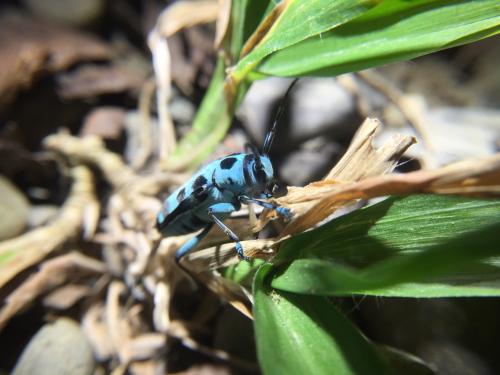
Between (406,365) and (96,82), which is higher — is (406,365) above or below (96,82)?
below

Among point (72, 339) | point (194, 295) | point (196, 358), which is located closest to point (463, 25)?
point (194, 295)

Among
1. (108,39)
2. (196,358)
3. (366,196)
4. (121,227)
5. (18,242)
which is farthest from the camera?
(108,39)

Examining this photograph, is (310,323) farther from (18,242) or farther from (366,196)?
(18,242)

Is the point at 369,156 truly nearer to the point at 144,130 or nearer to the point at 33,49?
the point at 144,130

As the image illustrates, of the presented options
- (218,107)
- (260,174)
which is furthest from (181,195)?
(218,107)

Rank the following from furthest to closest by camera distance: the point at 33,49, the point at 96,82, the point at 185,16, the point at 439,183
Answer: the point at 96,82 → the point at 33,49 → the point at 185,16 → the point at 439,183

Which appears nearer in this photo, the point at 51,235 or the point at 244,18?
the point at 244,18
